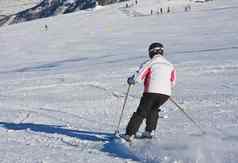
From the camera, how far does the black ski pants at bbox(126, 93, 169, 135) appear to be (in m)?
7.52

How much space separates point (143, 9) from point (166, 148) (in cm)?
6868

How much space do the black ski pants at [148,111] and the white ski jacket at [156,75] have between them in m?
0.07

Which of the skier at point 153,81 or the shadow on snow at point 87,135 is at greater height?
the skier at point 153,81

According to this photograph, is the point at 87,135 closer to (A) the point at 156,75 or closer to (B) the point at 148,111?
(B) the point at 148,111

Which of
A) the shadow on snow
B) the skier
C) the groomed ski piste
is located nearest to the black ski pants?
the skier

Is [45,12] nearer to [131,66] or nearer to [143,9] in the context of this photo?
[143,9]

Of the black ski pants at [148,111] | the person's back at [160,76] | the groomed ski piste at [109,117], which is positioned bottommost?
the groomed ski piste at [109,117]

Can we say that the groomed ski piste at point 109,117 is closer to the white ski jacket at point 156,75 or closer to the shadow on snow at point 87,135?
the shadow on snow at point 87,135

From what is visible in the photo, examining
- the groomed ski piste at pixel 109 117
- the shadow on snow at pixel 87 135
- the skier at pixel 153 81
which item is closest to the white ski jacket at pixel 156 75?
the skier at pixel 153 81

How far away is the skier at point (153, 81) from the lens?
7.40 metres

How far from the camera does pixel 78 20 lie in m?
65.3

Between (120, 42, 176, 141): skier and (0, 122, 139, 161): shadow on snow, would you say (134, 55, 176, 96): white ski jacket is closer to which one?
(120, 42, 176, 141): skier

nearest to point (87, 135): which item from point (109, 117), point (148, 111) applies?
point (148, 111)

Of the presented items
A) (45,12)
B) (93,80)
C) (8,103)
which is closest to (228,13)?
(93,80)
